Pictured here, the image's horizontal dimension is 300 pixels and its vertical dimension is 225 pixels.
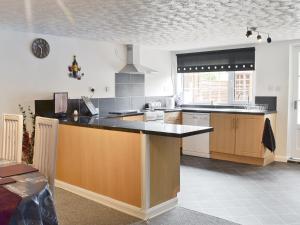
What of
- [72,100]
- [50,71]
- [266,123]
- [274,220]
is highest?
[50,71]

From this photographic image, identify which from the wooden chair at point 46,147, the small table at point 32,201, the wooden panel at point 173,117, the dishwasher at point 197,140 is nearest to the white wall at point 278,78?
the dishwasher at point 197,140

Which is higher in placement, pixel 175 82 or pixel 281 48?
pixel 281 48

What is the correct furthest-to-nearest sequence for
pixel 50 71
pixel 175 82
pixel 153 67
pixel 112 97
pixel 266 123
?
pixel 175 82 → pixel 153 67 → pixel 112 97 → pixel 266 123 → pixel 50 71

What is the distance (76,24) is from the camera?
3838mm

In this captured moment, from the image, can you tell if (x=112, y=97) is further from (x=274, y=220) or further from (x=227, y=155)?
(x=274, y=220)

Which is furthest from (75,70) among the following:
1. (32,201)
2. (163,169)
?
(32,201)

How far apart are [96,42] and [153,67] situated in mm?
1514

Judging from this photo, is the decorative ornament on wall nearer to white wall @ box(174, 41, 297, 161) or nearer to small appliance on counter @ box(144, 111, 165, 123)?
small appliance on counter @ box(144, 111, 165, 123)

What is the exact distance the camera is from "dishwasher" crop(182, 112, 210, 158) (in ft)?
19.0

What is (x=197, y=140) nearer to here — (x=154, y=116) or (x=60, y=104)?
(x=154, y=116)

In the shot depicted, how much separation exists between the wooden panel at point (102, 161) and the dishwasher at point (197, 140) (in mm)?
2682

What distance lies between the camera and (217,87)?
6430mm

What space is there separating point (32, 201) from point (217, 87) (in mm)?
5298

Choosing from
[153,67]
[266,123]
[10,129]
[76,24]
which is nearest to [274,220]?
[266,123]
